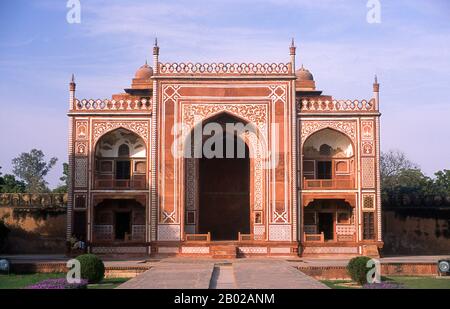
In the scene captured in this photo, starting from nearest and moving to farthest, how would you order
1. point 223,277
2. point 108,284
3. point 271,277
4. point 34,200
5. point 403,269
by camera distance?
point 271,277 → point 108,284 → point 223,277 → point 403,269 → point 34,200

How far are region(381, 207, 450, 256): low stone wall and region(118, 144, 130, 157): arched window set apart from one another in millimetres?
11691

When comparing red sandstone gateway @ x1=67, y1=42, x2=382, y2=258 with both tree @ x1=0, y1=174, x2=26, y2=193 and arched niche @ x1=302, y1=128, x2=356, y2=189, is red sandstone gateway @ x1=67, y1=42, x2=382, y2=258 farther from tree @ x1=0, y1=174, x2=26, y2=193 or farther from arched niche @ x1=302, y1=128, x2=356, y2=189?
tree @ x1=0, y1=174, x2=26, y2=193

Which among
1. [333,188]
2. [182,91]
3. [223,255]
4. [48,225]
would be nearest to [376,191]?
[333,188]

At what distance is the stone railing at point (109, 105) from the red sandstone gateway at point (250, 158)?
4 centimetres

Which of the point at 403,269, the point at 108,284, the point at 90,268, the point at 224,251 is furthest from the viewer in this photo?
the point at 224,251

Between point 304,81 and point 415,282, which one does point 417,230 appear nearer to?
point 304,81

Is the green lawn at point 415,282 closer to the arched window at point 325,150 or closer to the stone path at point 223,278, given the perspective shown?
the stone path at point 223,278

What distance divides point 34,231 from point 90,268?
46.8 ft

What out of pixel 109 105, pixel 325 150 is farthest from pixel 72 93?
pixel 325 150

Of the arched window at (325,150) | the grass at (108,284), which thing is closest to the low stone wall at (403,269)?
the grass at (108,284)

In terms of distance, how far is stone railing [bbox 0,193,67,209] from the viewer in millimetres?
32469

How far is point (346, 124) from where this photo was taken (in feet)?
93.0

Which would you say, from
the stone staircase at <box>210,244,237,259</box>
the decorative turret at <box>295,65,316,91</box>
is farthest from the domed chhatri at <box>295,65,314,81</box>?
the stone staircase at <box>210,244,237,259</box>

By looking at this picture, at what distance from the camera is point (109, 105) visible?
2839 centimetres
